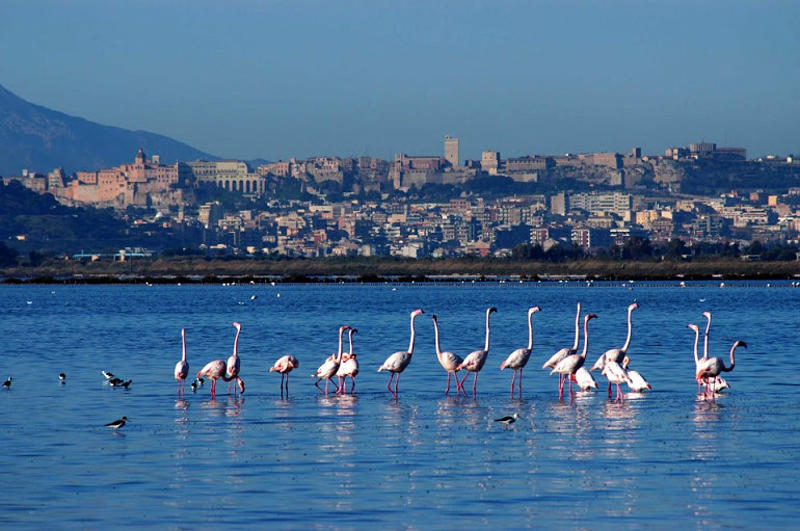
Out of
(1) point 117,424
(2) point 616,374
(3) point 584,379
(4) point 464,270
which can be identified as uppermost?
(2) point 616,374

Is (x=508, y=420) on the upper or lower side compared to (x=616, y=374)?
lower

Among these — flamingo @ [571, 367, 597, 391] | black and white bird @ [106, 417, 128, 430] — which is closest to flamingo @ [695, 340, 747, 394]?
flamingo @ [571, 367, 597, 391]

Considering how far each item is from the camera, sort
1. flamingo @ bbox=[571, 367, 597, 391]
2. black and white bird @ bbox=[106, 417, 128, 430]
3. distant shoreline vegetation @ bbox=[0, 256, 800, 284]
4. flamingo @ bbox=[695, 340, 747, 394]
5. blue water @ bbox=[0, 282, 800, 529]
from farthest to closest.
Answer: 1. distant shoreline vegetation @ bbox=[0, 256, 800, 284]
2. flamingo @ bbox=[571, 367, 597, 391]
3. flamingo @ bbox=[695, 340, 747, 394]
4. black and white bird @ bbox=[106, 417, 128, 430]
5. blue water @ bbox=[0, 282, 800, 529]

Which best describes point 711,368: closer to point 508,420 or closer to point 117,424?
point 508,420

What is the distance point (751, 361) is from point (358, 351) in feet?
34.1

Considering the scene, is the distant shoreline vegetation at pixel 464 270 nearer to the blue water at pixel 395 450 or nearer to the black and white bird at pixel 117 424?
the blue water at pixel 395 450

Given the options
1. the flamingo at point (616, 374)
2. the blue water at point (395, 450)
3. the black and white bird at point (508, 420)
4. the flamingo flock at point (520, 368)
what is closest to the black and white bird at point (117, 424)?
the blue water at point (395, 450)

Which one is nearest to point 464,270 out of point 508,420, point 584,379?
point 584,379

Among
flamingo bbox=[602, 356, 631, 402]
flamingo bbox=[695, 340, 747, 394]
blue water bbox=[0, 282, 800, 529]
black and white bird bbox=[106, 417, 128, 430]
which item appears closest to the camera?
blue water bbox=[0, 282, 800, 529]

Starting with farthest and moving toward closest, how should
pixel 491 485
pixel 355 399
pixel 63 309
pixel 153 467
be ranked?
pixel 63 309
pixel 355 399
pixel 153 467
pixel 491 485

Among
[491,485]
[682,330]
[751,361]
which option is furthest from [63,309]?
[491,485]

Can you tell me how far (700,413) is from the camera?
2298 centimetres

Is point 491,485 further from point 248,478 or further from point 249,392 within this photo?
point 249,392

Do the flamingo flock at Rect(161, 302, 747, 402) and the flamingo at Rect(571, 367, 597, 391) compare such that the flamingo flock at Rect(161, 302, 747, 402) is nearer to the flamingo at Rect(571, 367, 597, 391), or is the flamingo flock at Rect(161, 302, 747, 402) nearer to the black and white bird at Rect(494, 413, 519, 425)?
the flamingo at Rect(571, 367, 597, 391)
